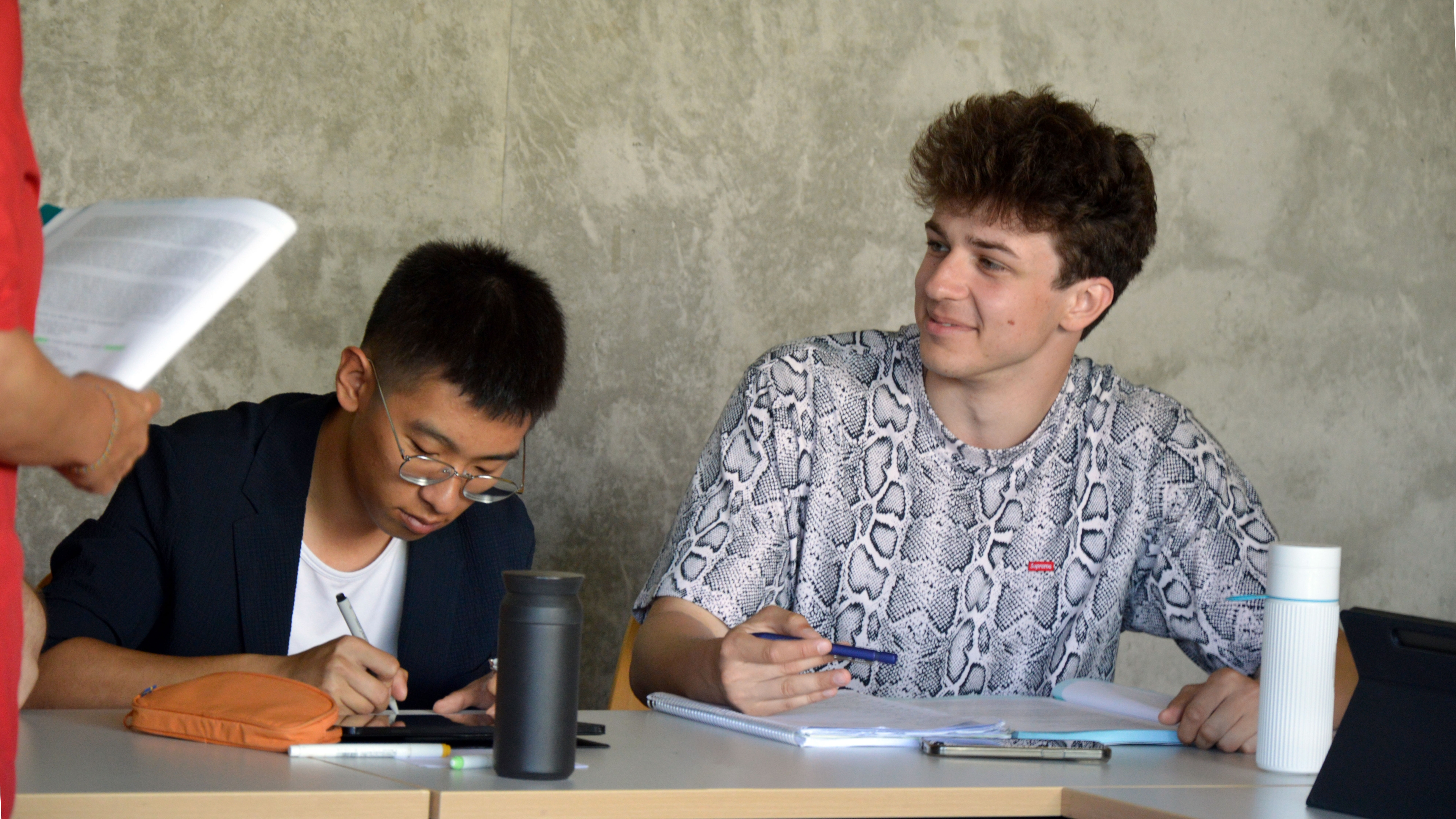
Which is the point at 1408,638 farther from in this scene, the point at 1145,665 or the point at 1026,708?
the point at 1145,665

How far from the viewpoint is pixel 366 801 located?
118cm

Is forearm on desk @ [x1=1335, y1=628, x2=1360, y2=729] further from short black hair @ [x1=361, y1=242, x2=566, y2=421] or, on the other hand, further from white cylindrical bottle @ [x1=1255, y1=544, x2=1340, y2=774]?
short black hair @ [x1=361, y1=242, x2=566, y2=421]

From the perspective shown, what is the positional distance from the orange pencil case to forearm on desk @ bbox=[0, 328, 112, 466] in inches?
20.1

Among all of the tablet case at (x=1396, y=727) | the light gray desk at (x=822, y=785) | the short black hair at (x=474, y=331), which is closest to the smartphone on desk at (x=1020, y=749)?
the light gray desk at (x=822, y=785)

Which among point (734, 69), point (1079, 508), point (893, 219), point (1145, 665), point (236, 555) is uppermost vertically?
point (734, 69)

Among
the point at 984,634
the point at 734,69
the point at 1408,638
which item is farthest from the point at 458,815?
the point at 734,69

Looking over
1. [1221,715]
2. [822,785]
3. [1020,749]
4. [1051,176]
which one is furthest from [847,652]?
[1051,176]

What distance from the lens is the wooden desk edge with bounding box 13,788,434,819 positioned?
3.65 feet

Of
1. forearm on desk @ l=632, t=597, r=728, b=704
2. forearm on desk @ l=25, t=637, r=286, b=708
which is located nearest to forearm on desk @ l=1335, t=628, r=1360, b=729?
forearm on desk @ l=632, t=597, r=728, b=704

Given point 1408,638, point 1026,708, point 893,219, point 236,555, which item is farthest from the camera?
point 893,219

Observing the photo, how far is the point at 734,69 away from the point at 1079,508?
160 cm

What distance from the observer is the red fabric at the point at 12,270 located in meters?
→ 0.90

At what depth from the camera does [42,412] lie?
91 centimetres

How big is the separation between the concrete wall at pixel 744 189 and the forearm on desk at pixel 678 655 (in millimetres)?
1263
